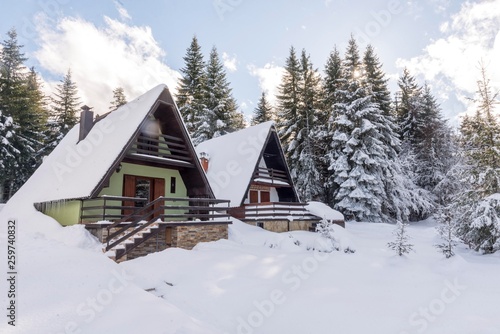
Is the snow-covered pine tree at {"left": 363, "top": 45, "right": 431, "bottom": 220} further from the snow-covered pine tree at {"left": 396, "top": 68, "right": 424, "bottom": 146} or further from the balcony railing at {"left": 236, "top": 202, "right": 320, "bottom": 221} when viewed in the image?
the balcony railing at {"left": 236, "top": 202, "right": 320, "bottom": 221}

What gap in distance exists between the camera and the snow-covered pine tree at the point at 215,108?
109 feet

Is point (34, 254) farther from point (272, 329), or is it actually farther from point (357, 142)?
point (357, 142)

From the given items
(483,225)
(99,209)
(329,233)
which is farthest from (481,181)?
(99,209)

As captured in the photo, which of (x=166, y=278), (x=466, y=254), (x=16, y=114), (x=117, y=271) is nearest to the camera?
(x=117, y=271)

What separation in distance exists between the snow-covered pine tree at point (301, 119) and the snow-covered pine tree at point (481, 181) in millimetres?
16015

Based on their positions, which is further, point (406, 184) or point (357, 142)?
point (406, 184)

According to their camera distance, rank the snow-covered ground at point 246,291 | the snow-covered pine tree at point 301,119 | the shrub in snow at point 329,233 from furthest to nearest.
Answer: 1. the snow-covered pine tree at point 301,119
2. the shrub in snow at point 329,233
3. the snow-covered ground at point 246,291

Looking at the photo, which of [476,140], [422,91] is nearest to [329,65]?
[422,91]

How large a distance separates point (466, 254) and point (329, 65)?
24749 millimetres

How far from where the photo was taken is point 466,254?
11812 mm

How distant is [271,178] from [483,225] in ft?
39.9

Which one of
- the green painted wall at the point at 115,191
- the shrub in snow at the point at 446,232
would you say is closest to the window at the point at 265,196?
the green painted wall at the point at 115,191

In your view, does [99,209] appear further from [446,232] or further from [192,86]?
[192,86]

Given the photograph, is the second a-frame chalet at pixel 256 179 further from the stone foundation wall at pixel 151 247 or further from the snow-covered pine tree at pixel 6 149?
the snow-covered pine tree at pixel 6 149
